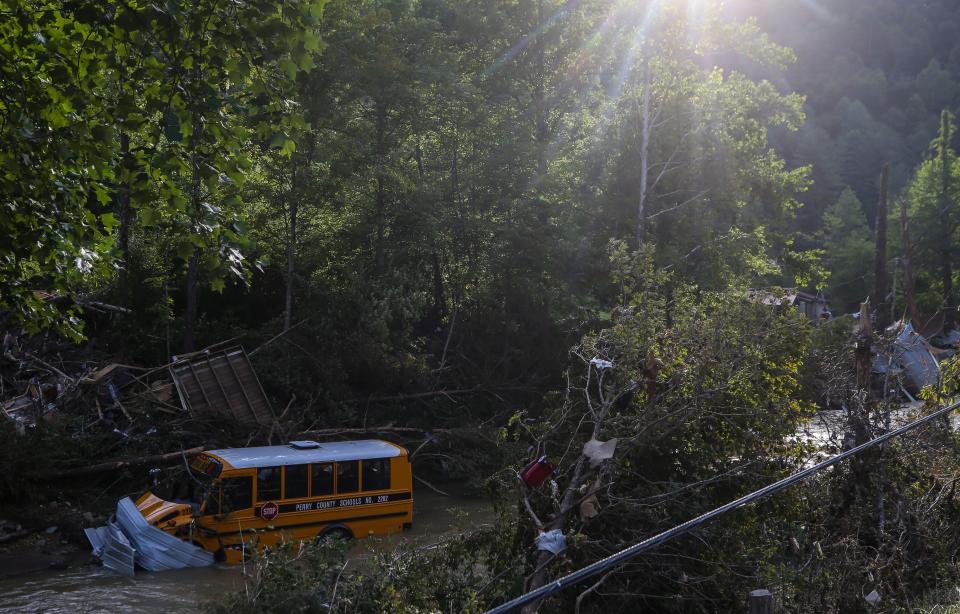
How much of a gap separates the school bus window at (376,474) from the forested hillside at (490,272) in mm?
2503

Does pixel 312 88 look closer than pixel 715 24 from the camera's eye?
Yes

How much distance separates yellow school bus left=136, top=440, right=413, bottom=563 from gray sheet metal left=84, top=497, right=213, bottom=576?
157 millimetres

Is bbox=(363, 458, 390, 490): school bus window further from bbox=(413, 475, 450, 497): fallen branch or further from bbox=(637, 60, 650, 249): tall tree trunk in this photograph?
bbox=(637, 60, 650, 249): tall tree trunk

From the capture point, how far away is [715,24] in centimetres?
2467

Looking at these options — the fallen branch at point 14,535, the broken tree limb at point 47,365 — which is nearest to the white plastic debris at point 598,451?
the fallen branch at point 14,535

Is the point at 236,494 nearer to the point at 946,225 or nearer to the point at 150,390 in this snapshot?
the point at 150,390

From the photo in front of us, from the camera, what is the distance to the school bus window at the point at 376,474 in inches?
606

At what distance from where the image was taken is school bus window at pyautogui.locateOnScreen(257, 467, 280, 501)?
1408 centimetres

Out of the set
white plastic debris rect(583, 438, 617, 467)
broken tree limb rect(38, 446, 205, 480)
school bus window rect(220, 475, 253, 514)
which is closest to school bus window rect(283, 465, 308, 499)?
school bus window rect(220, 475, 253, 514)

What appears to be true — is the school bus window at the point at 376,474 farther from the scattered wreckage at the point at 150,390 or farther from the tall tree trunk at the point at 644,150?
the tall tree trunk at the point at 644,150

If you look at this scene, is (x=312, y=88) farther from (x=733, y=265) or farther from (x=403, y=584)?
(x=403, y=584)

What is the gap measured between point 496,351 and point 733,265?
284 inches

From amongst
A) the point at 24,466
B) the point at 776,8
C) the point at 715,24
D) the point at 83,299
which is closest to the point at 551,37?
the point at 715,24

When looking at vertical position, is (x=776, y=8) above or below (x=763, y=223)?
above
